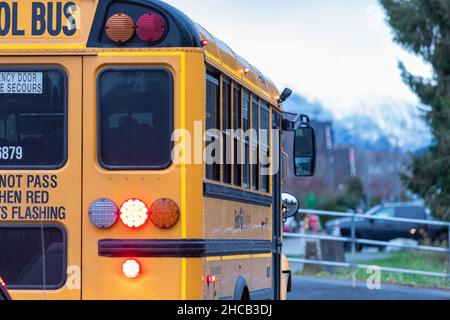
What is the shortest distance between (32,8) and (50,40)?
0.27m

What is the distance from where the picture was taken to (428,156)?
26797 mm

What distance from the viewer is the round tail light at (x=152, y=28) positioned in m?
7.44

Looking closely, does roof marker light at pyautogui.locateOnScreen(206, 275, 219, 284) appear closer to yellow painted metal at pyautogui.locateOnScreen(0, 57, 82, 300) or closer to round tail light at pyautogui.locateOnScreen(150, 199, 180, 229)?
round tail light at pyautogui.locateOnScreen(150, 199, 180, 229)

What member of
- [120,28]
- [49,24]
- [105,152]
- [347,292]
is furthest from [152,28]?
[347,292]

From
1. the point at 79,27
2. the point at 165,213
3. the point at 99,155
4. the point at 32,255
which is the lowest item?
the point at 32,255

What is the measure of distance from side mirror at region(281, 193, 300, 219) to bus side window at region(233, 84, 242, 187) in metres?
2.54

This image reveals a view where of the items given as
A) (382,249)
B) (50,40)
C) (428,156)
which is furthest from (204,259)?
(382,249)

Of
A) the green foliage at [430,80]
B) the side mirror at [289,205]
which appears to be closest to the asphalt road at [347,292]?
the side mirror at [289,205]

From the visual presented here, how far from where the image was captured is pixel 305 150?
425 inches

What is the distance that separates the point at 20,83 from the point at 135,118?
83cm

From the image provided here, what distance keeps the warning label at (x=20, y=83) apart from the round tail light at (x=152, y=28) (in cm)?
76

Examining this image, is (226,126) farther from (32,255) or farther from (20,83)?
(32,255)

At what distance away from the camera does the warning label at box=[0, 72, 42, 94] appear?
298 inches
